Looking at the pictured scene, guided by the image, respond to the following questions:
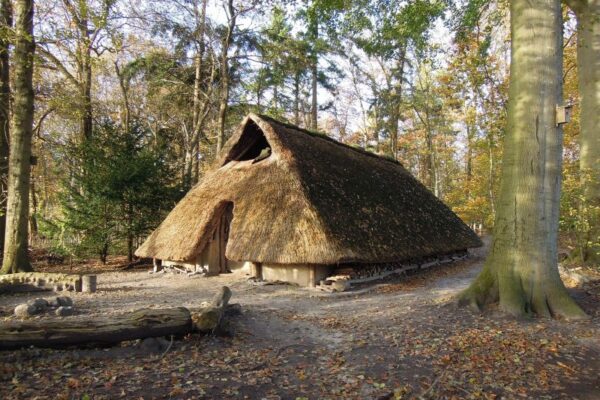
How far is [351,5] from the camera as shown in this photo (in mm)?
10445

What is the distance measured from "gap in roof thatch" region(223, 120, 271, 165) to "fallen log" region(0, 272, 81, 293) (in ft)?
19.7

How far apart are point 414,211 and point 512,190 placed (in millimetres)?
7034

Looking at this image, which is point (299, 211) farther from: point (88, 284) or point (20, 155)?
point (20, 155)

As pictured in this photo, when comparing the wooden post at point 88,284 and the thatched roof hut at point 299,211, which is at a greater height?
the thatched roof hut at point 299,211

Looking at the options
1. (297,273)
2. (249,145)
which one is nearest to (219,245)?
(297,273)

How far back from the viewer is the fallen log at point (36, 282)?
323 inches

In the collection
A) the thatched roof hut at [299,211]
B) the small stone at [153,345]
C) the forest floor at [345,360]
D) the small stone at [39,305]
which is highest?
the thatched roof hut at [299,211]

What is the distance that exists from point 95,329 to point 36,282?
5.49m

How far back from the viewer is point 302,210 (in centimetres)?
952

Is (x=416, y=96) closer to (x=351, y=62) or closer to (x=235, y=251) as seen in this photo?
(x=351, y=62)

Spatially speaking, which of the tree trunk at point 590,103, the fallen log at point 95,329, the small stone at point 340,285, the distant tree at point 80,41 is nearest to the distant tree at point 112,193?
the distant tree at point 80,41

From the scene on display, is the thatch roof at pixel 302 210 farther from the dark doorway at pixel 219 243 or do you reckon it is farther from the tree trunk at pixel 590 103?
the tree trunk at pixel 590 103

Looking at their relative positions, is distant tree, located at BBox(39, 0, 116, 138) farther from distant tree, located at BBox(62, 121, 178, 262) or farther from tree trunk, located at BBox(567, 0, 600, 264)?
tree trunk, located at BBox(567, 0, 600, 264)

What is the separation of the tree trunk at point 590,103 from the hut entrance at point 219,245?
9.38m
